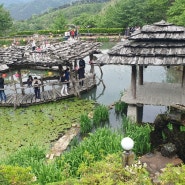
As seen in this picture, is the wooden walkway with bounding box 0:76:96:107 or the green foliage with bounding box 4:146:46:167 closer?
the green foliage with bounding box 4:146:46:167

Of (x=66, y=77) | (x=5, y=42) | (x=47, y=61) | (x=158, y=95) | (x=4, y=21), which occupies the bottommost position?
(x=158, y=95)

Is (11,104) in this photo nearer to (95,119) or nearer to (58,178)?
(95,119)

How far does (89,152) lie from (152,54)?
463cm

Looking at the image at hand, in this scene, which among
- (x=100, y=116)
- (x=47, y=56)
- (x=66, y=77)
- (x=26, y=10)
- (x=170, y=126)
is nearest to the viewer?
(x=170, y=126)

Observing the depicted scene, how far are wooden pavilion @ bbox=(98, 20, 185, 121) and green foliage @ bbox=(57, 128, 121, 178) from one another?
3.17 m

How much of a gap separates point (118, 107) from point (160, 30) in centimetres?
374

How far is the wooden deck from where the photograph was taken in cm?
1255

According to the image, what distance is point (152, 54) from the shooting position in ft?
38.0

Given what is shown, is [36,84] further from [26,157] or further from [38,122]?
[26,157]

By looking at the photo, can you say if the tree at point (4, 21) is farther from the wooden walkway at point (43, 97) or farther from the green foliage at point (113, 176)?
the green foliage at point (113, 176)

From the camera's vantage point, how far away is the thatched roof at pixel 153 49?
11.5 metres

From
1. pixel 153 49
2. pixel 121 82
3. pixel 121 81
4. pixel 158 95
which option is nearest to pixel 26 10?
pixel 121 81

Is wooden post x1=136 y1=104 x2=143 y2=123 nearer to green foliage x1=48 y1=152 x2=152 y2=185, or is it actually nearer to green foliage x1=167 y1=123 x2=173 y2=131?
green foliage x1=167 y1=123 x2=173 y2=131

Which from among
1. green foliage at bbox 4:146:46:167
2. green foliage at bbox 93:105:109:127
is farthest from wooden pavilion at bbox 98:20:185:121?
green foliage at bbox 4:146:46:167
